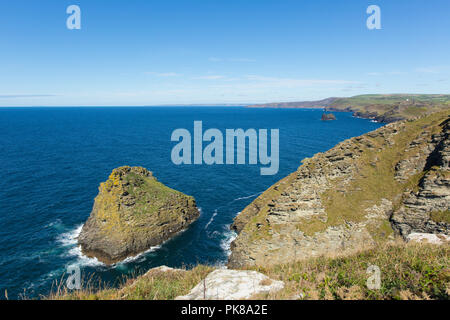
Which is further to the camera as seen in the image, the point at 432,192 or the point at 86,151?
the point at 86,151

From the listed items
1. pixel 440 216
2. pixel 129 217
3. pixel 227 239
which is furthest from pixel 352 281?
pixel 129 217

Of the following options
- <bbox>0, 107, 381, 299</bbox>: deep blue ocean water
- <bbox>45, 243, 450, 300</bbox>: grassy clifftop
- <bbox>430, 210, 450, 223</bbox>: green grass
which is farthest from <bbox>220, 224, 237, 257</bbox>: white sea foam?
<bbox>45, 243, 450, 300</bbox>: grassy clifftop

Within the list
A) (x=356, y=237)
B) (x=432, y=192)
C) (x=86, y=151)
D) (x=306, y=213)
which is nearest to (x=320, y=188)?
(x=306, y=213)

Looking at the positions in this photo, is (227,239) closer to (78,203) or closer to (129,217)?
(129,217)

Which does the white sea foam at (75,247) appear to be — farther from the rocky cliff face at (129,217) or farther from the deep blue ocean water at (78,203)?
the rocky cliff face at (129,217)
